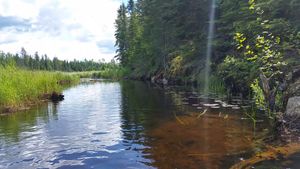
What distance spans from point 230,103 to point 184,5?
1981 centimetres

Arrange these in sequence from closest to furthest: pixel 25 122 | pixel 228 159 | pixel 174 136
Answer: pixel 228 159
pixel 174 136
pixel 25 122

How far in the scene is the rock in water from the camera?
8.96m

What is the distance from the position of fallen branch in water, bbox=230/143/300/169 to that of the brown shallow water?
0.21m

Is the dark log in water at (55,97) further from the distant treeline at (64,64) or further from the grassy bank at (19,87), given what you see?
the distant treeline at (64,64)

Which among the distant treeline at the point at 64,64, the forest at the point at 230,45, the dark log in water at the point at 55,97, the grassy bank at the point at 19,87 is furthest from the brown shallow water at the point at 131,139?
the distant treeline at the point at 64,64

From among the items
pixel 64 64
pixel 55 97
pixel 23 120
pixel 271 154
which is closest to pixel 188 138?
pixel 271 154

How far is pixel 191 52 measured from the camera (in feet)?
95.1

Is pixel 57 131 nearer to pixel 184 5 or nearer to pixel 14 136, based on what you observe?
pixel 14 136

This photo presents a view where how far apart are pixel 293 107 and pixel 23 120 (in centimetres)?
968

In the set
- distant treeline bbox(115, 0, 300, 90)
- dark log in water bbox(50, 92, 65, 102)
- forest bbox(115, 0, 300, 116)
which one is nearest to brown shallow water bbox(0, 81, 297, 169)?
forest bbox(115, 0, 300, 116)

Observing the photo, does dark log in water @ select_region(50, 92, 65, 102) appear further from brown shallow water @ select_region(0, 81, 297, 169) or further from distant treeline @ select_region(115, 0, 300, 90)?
distant treeline @ select_region(115, 0, 300, 90)

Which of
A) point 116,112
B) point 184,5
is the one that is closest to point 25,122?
point 116,112

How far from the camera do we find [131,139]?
28.6 feet

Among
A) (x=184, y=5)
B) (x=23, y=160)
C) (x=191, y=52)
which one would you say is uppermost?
(x=184, y=5)
